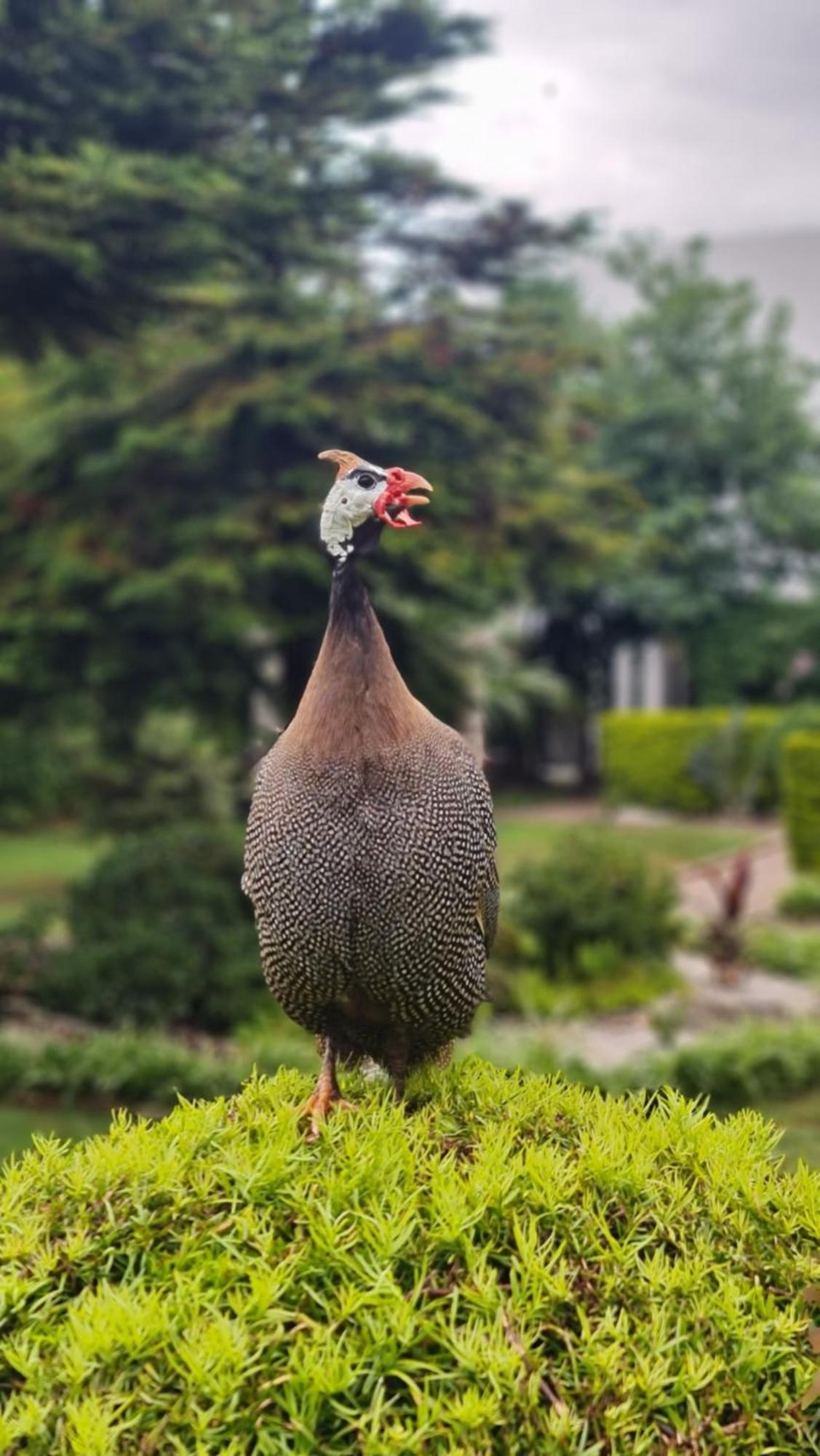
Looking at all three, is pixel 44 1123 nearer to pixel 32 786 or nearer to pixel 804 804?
pixel 804 804

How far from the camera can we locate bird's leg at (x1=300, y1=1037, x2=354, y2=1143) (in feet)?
8.97

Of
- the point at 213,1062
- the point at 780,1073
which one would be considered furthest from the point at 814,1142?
the point at 213,1062

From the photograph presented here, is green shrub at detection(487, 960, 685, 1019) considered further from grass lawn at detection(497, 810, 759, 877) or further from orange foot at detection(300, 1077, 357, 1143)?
orange foot at detection(300, 1077, 357, 1143)

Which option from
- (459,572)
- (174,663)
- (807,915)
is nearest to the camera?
(459,572)

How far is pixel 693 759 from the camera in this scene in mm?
22219

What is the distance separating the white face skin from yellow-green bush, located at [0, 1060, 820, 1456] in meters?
1.14

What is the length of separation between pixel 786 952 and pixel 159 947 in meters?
5.41

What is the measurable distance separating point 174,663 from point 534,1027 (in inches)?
134

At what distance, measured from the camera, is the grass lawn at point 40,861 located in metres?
14.4

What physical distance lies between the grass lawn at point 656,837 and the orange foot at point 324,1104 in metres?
12.5

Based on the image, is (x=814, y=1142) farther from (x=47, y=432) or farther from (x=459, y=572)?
(x=47, y=432)

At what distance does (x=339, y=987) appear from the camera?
2785mm

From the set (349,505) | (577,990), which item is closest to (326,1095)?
(349,505)

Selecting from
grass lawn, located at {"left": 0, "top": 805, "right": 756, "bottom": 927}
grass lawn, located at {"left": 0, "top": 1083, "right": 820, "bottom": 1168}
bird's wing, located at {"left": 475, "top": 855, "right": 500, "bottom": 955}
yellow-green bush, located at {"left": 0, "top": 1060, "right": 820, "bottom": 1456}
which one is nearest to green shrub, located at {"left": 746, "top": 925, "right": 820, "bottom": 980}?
grass lawn, located at {"left": 0, "top": 805, "right": 756, "bottom": 927}
